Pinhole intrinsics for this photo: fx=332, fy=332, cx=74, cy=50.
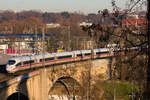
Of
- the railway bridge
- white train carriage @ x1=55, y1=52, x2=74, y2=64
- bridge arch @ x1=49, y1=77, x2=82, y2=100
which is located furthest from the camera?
bridge arch @ x1=49, y1=77, x2=82, y2=100

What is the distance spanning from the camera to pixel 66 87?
28797 mm

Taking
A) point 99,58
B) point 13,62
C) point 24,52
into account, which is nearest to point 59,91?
point 99,58

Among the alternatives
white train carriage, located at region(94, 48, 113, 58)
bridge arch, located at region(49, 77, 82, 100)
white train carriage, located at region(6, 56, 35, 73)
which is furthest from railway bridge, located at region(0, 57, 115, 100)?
white train carriage, located at region(6, 56, 35, 73)

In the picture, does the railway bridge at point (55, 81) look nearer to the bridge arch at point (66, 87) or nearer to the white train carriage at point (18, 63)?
the bridge arch at point (66, 87)

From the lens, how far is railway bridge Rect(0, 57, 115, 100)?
16.2 m

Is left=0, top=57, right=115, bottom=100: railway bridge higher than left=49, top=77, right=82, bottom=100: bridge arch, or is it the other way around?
left=0, top=57, right=115, bottom=100: railway bridge

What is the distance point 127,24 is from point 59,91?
80.3 ft

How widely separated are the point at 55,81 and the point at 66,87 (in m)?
4.97

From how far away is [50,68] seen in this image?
76.5 ft

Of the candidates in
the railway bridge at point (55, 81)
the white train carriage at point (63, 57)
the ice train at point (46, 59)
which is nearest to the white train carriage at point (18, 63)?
A: the ice train at point (46, 59)

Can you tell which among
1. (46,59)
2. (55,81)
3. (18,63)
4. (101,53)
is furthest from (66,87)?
(18,63)

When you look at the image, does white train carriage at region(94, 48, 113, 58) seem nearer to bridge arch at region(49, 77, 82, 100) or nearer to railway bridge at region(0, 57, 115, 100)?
railway bridge at region(0, 57, 115, 100)

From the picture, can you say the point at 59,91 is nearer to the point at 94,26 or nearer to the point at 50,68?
the point at 50,68

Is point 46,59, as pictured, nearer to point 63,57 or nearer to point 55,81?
point 55,81
